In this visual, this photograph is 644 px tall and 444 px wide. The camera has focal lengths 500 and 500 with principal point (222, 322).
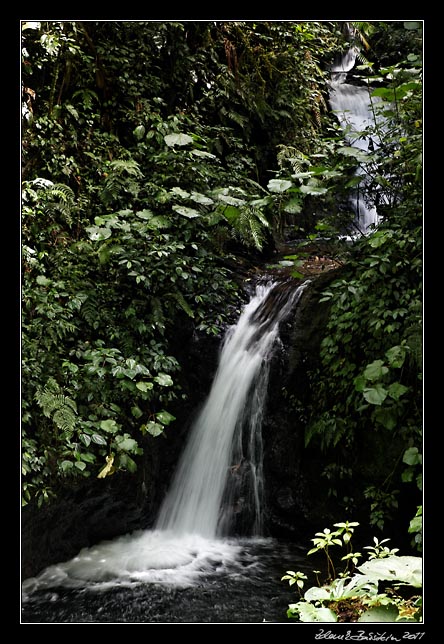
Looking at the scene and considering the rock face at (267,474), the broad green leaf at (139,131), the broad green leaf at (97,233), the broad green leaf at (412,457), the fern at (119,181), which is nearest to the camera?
the broad green leaf at (412,457)

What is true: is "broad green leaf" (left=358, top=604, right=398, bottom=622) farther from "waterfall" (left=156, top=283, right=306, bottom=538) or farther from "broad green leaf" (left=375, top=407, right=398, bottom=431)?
"waterfall" (left=156, top=283, right=306, bottom=538)

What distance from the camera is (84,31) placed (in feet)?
18.3

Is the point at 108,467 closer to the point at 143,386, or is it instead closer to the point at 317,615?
the point at 143,386

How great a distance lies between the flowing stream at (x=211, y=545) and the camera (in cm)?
352

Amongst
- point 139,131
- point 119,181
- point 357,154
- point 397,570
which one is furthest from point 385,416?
point 139,131

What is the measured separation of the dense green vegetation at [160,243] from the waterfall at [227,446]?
46 centimetres

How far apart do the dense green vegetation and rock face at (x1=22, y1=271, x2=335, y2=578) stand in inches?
7.8

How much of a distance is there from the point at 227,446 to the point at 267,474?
0.47 meters

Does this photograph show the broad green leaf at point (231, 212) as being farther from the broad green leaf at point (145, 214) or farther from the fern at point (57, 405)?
the fern at point (57, 405)

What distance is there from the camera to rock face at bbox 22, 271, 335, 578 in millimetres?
4332

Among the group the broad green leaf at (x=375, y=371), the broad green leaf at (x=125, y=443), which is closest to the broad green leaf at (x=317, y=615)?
the broad green leaf at (x=375, y=371)

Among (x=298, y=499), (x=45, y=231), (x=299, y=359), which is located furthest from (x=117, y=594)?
(x=45, y=231)

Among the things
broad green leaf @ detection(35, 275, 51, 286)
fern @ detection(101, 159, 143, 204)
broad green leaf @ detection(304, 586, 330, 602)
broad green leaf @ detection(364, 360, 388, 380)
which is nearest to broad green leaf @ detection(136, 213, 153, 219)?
fern @ detection(101, 159, 143, 204)

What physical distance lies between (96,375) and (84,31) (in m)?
3.93
